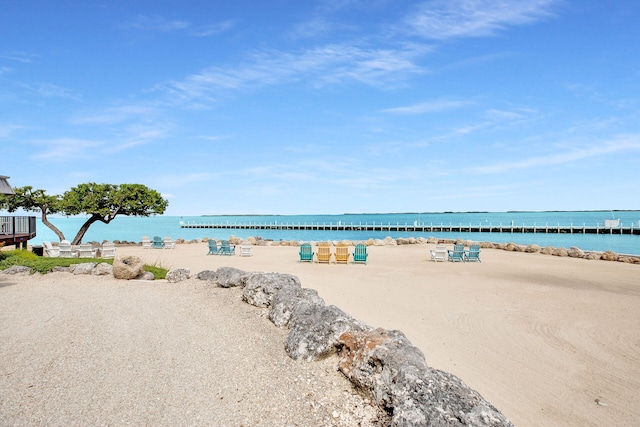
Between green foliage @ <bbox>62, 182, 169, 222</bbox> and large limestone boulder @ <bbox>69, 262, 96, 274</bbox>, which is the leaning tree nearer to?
green foliage @ <bbox>62, 182, 169, 222</bbox>

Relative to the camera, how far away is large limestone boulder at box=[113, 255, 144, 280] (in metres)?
12.5

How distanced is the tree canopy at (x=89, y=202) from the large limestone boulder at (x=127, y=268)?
1671 cm

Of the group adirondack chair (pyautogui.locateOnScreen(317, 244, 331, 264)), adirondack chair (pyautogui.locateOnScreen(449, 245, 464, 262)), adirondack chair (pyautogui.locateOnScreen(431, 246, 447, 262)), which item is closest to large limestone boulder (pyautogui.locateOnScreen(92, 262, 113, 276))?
adirondack chair (pyautogui.locateOnScreen(317, 244, 331, 264))

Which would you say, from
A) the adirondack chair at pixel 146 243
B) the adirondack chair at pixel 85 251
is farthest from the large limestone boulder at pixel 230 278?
the adirondack chair at pixel 146 243

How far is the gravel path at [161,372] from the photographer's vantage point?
14.1ft

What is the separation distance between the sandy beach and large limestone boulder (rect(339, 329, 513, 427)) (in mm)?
376

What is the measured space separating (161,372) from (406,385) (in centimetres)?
310

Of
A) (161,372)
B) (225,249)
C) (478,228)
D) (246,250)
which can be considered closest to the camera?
(161,372)

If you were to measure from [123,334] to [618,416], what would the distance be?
22.7ft

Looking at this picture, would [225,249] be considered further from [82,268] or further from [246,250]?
[82,268]

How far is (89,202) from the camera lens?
27.1m

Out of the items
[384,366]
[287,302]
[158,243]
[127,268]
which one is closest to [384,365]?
[384,366]

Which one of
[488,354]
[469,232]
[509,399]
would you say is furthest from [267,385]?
[469,232]

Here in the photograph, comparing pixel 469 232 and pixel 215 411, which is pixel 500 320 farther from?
pixel 469 232
